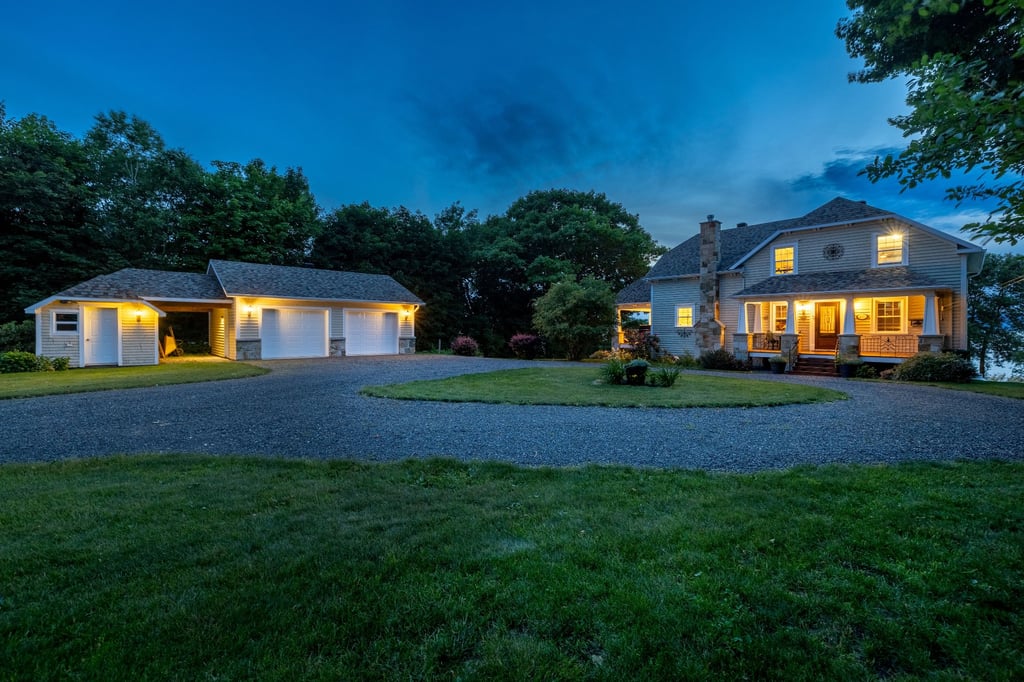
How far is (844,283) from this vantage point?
15773mm

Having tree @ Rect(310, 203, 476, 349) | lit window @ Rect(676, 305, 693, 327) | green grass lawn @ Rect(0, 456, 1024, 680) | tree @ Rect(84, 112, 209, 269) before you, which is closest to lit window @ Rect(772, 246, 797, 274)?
lit window @ Rect(676, 305, 693, 327)

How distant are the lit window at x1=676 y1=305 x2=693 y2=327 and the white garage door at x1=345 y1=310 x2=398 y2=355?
571 inches

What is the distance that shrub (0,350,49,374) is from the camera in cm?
1403

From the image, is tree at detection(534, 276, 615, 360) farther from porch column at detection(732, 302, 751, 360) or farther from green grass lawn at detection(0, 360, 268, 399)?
green grass lawn at detection(0, 360, 268, 399)

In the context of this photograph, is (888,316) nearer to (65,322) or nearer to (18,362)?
(65,322)

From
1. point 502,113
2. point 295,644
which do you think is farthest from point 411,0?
point 295,644

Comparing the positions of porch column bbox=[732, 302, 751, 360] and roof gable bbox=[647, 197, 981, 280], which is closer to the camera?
roof gable bbox=[647, 197, 981, 280]

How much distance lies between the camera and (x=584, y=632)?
207cm

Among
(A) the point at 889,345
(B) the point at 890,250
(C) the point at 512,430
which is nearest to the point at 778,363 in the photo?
(A) the point at 889,345

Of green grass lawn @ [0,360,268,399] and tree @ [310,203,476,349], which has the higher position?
tree @ [310,203,476,349]

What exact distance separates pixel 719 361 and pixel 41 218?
102ft

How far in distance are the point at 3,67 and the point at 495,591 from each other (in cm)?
3659

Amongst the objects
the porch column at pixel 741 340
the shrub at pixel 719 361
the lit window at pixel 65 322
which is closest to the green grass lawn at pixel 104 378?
the lit window at pixel 65 322

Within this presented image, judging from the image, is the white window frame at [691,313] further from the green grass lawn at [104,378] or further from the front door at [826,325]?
the green grass lawn at [104,378]
